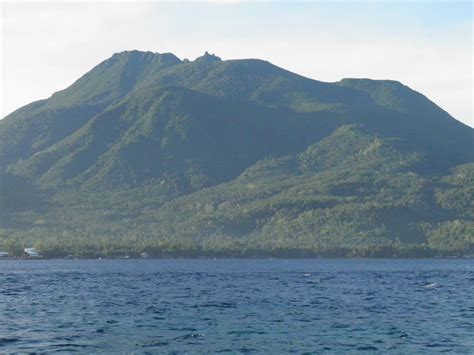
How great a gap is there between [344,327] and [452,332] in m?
9.33

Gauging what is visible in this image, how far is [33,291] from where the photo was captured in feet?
408

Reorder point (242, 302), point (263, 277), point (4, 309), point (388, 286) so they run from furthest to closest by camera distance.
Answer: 1. point (263, 277)
2. point (388, 286)
3. point (242, 302)
4. point (4, 309)

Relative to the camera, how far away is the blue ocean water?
71.4m

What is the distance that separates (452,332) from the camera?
3130 inches

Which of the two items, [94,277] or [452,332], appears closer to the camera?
[452,332]

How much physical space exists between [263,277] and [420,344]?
299 ft

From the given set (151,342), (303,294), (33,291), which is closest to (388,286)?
(303,294)

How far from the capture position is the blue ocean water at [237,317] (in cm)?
7144

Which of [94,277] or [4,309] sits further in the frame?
[94,277]

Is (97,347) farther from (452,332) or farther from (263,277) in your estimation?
(263,277)

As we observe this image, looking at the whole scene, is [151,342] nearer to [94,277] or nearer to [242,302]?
[242,302]

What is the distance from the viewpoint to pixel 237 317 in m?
89.1

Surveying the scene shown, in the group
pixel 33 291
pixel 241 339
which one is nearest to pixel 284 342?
pixel 241 339

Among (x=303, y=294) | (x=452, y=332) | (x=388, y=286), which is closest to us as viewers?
(x=452, y=332)
